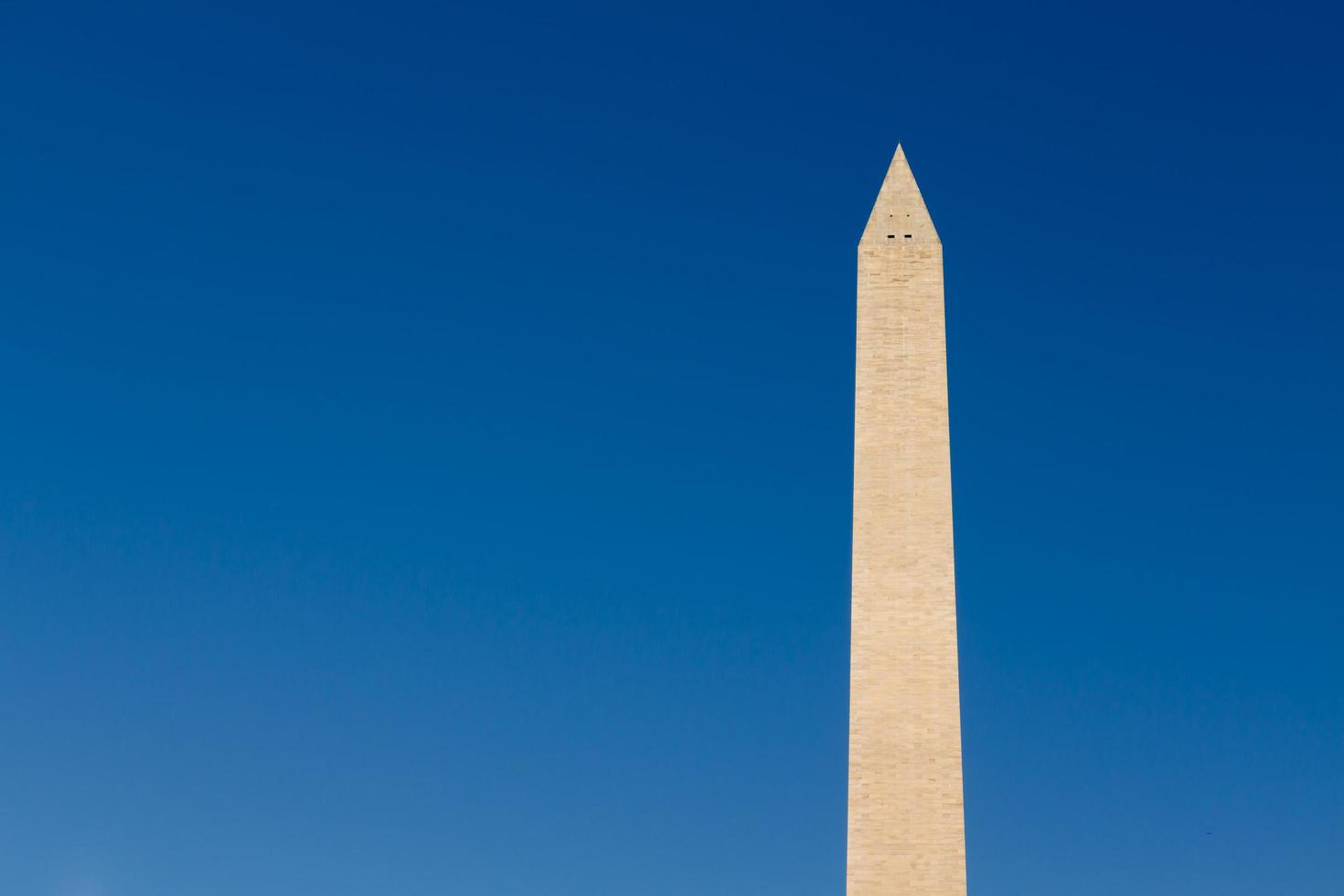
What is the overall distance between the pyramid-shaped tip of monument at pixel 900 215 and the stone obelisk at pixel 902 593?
5 cm

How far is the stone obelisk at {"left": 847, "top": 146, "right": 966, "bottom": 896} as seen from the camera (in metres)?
27.8

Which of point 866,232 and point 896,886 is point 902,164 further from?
point 896,886

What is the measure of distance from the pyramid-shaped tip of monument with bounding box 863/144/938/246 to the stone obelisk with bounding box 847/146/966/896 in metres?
0.05

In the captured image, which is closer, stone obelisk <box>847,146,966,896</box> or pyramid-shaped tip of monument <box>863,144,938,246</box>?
stone obelisk <box>847,146,966,896</box>

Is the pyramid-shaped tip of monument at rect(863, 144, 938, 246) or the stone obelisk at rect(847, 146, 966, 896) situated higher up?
the pyramid-shaped tip of monument at rect(863, 144, 938, 246)

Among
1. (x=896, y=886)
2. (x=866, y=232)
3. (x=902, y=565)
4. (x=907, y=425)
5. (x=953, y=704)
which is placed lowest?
(x=896, y=886)

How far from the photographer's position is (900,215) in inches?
1299

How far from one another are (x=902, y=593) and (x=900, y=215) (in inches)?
311

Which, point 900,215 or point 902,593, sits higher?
point 900,215

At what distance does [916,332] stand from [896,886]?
997cm

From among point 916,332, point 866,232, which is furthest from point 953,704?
point 866,232

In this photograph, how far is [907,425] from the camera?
30594 mm

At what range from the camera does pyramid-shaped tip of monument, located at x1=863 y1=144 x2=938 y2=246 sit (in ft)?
107

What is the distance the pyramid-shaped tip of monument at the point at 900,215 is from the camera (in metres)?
32.7
